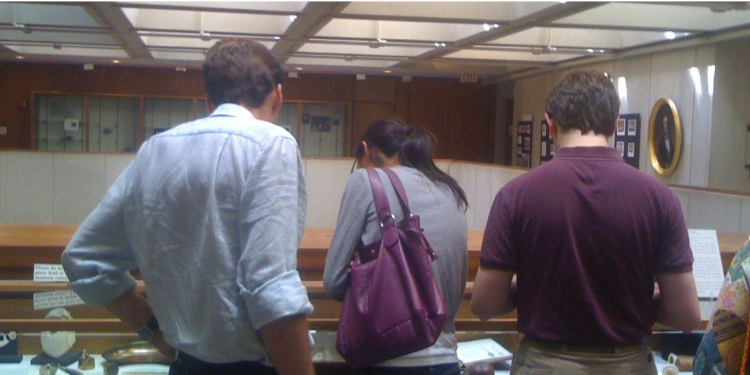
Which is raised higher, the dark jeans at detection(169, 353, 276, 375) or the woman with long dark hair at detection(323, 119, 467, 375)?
the woman with long dark hair at detection(323, 119, 467, 375)

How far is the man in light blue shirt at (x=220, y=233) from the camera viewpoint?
1.46m

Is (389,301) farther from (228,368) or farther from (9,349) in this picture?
(9,349)

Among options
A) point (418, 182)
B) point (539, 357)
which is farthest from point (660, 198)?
point (418, 182)

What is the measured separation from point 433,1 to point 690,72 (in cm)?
739

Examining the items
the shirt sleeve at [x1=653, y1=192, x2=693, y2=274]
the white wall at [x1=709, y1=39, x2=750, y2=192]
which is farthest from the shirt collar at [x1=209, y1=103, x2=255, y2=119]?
the white wall at [x1=709, y1=39, x2=750, y2=192]

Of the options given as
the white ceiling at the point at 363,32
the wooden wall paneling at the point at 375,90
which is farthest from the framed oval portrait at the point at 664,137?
the wooden wall paneling at the point at 375,90

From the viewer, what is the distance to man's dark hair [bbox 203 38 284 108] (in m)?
1.58

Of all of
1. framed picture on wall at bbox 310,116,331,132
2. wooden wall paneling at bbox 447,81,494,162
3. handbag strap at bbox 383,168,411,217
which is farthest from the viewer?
wooden wall paneling at bbox 447,81,494,162

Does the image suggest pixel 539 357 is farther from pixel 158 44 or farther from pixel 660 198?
pixel 158 44

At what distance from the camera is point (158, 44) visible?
10.0m

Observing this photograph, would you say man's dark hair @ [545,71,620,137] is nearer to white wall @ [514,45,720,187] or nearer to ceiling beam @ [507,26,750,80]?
ceiling beam @ [507,26,750,80]

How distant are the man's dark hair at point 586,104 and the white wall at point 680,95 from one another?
22.7 feet

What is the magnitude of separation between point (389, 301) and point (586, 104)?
678 millimetres

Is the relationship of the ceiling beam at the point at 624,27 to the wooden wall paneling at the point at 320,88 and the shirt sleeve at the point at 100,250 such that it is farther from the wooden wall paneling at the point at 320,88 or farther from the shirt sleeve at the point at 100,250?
the wooden wall paneling at the point at 320,88
